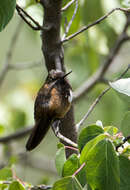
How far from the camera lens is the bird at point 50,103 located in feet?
4.51

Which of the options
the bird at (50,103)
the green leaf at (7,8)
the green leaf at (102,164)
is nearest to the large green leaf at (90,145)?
the green leaf at (102,164)

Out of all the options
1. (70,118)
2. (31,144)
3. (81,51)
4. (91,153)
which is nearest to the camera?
(91,153)

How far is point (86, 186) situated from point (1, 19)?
1.69 ft

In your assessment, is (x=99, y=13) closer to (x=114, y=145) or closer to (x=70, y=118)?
(x=70, y=118)

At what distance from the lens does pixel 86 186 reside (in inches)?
48.1

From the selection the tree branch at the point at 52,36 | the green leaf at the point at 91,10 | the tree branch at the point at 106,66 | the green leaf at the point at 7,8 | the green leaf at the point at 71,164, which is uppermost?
the green leaf at the point at 7,8

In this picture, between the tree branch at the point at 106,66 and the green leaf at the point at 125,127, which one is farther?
the tree branch at the point at 106,66

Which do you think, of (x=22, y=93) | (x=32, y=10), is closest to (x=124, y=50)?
(x=22, y=93)

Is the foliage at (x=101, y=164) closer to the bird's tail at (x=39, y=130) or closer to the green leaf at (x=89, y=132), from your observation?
the green leaf at (x=89, y=132)

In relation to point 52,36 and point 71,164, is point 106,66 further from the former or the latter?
point 71,164

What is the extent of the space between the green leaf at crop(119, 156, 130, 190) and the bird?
1.06 ft

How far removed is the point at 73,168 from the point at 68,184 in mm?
72

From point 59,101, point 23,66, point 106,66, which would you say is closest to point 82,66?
point 106,66

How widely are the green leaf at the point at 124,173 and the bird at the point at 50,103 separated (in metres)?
0.32
